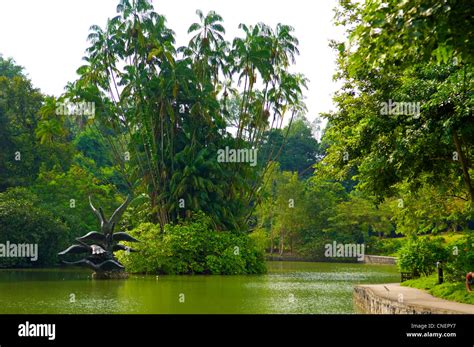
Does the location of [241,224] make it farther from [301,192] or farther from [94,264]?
[301,192]

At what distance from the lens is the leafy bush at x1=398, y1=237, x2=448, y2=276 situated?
21562 mm

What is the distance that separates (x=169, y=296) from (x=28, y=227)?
59.7 feet

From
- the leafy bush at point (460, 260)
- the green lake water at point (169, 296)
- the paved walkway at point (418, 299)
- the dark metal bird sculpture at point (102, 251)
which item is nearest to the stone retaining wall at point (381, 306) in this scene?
the paved walkway at point (418, 299)

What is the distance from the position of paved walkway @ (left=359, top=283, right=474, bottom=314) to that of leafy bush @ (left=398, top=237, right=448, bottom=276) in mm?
1975

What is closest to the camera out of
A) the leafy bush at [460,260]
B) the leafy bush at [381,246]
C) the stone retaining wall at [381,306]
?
the stone retaining wall at [381,306]

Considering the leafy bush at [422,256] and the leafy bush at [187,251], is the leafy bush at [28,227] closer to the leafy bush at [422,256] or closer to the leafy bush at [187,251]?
the leafy bush at [187,251]

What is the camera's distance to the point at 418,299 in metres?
16.2

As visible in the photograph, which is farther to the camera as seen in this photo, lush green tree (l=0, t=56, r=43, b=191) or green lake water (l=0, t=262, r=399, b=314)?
lush green tree (l=0, t=56, r=43, b=191)

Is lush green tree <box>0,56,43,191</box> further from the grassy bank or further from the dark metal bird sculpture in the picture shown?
the grassy bank

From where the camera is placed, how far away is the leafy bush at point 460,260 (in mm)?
17734

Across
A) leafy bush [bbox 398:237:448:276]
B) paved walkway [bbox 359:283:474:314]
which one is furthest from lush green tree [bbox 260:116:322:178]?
paved walkway [bbox 359:283:474:314]

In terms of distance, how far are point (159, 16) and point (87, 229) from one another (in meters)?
14.4

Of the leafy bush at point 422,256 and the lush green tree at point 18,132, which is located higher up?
the lush green tree at point 18,132

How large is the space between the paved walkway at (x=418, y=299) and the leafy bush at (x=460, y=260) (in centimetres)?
104
